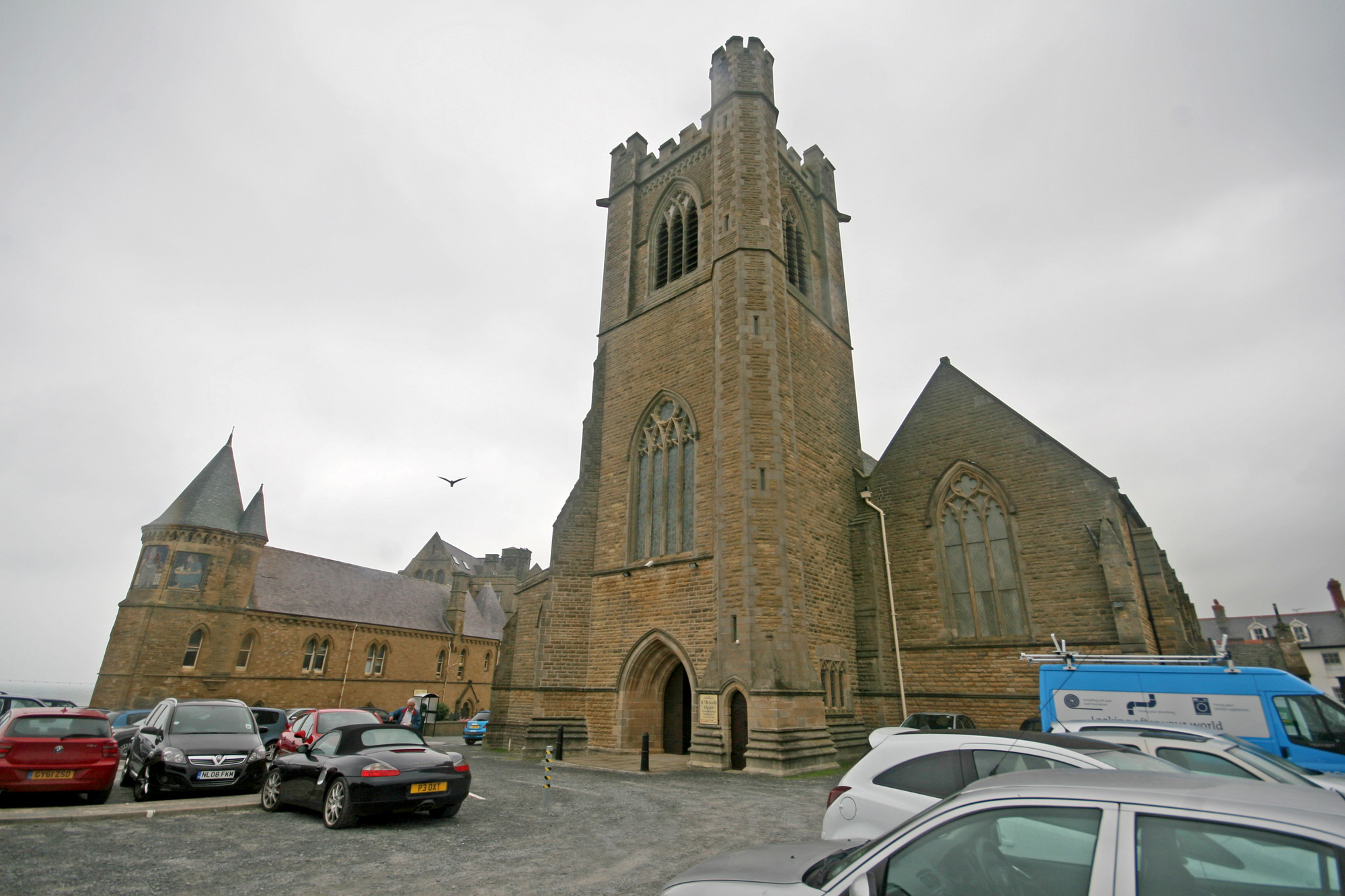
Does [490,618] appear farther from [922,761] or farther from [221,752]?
[922,761]

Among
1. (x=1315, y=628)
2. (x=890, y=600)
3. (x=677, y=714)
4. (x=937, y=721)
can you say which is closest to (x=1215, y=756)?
(x=937, y=721)

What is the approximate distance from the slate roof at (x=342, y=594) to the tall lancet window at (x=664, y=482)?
30.5m

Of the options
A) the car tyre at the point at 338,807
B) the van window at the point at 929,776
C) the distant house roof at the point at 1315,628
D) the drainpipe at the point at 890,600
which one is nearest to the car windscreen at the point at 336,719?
the car tyre at the point at 338,807

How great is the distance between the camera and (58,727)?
934 centimetres

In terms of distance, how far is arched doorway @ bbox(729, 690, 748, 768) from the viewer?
1481 cm

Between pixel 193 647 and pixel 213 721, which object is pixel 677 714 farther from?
pixel 193 647

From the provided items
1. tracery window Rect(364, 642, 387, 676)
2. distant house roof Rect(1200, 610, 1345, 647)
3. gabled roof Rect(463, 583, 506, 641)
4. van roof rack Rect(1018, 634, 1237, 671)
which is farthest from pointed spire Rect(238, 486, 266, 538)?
distant house roof Rect(1200, 610, 1345, 647)

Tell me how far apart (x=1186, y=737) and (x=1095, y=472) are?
12570mm

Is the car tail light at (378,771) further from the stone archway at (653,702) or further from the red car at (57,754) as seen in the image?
the stone archway at (653,702)

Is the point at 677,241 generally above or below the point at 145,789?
→ above

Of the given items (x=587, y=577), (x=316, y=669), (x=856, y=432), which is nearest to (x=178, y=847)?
(x=587, y=577)

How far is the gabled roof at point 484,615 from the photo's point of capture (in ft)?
170

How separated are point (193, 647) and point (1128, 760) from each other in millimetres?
42935

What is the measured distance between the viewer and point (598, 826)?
324 inches
